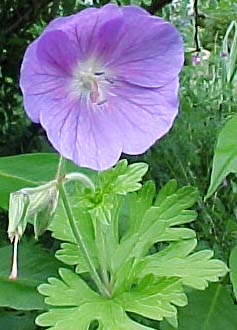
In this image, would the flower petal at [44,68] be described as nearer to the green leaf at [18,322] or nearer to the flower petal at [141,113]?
the flower petal at [141,113]

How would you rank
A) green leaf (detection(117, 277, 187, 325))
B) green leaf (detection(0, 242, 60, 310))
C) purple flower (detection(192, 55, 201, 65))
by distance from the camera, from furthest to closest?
1. purple flower (detection(192, 55, 201, 65))
2. green leaf (detection(0, 242, 60, 310))
3. green leaf (detection(117, 277, 187, 325))

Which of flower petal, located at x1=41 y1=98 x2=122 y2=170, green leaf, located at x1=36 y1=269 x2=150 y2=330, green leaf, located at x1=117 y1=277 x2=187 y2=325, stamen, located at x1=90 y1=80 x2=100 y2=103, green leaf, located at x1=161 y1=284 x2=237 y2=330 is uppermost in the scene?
stamen, located at x1=90 y1=80 x2=100 y2=103

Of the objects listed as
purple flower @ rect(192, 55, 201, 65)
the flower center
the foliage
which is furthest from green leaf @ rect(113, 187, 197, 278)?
purple flower @ rect(192, 55, 201, 65)

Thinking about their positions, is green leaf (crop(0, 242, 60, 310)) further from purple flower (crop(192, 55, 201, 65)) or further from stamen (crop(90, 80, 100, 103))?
purple flower (crop(192, 55, 201, 65))

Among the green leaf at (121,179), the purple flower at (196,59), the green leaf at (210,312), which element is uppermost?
the green leaf at (121,179)

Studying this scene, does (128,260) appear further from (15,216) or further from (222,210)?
(222,210)

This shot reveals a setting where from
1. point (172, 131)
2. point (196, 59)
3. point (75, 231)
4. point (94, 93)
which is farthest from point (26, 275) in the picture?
point (196, 59)

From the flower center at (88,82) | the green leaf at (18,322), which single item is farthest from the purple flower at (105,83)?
the green leaf at (18,322)
